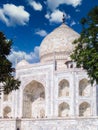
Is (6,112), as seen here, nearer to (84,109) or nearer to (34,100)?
(34,100)

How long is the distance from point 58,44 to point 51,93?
700 centimetres

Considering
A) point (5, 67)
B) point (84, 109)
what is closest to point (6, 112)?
point (84, 109)

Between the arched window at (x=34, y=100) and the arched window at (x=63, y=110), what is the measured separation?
104 inches

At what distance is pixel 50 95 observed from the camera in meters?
32.3

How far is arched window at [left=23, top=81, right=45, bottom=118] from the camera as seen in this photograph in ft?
114

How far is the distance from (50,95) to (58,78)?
5.88 feet

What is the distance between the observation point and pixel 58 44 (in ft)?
122

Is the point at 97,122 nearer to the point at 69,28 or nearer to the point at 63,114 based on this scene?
the point at 63,114

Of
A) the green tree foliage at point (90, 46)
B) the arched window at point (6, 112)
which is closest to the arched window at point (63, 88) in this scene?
the arched window at point (6, 112)

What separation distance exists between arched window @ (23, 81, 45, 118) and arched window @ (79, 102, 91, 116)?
455 cm

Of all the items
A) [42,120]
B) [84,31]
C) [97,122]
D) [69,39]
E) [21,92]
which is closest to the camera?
[84,31]

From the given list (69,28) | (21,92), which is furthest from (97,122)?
(69,28)

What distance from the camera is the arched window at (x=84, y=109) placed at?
31.4m

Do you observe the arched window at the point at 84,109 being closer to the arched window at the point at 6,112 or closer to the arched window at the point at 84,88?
the arched window at the point at 84,88
